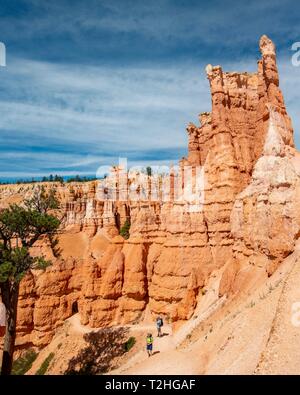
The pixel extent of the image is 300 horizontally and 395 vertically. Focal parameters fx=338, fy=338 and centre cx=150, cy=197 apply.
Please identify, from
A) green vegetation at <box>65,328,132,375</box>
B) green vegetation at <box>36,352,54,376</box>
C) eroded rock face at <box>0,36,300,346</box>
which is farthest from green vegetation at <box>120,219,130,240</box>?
green vegetation at <box>36,352,54,376</box>

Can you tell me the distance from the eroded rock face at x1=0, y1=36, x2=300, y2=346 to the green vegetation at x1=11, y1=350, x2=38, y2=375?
1608 mm

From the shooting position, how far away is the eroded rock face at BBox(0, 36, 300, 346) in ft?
87.0

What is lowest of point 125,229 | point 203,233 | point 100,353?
point 100,353

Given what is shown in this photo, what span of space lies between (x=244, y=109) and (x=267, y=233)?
15546 mm

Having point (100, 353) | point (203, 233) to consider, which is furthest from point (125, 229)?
point (100, 353)

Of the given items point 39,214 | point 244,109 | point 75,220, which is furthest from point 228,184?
point 75,220

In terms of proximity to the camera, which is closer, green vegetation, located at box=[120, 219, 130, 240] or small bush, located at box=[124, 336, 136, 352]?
small bush, located at box=[124, 336, 136, 352]

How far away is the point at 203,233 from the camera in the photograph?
1278 inches

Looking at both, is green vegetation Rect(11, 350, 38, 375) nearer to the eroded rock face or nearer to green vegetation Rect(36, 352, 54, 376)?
the eroded rock face

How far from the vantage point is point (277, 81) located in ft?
103

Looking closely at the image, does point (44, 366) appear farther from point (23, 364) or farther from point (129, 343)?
point (129, 343)

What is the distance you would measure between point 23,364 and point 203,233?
22.7 metres
